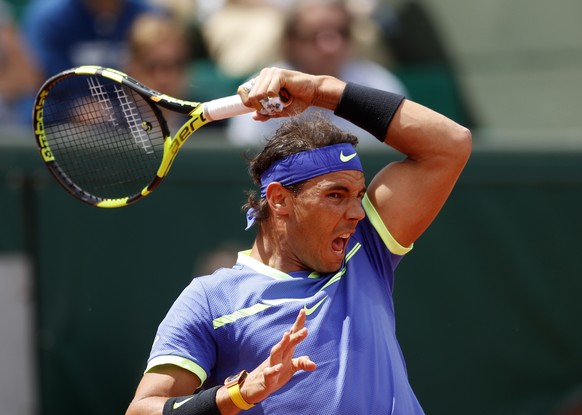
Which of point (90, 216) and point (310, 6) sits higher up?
point (310, 6)

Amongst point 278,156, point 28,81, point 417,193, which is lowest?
point 417,193

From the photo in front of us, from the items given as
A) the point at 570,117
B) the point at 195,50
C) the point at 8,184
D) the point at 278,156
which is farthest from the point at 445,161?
the point at 570,117

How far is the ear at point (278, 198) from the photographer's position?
141 inches

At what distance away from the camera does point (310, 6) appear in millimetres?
6902

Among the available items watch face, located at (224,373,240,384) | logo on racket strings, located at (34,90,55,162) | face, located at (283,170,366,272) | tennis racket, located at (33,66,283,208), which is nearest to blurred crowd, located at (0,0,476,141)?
tennis racket, located at (33,66,283,208)

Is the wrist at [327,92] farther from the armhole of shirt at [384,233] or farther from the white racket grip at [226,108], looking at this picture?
the armhole of shirt at [384,233]

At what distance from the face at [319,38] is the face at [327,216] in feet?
11.4

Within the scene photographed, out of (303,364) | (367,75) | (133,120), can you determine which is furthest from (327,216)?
(367,75)

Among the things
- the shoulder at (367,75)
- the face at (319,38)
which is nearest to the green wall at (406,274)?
the face at (319,38)

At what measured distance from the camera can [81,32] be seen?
24.6ft

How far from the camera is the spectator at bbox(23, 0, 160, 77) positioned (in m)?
7.42

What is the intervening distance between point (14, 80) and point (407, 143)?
437 cm

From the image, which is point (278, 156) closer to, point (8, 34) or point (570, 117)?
point (8, 34)

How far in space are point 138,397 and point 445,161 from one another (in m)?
1.30
